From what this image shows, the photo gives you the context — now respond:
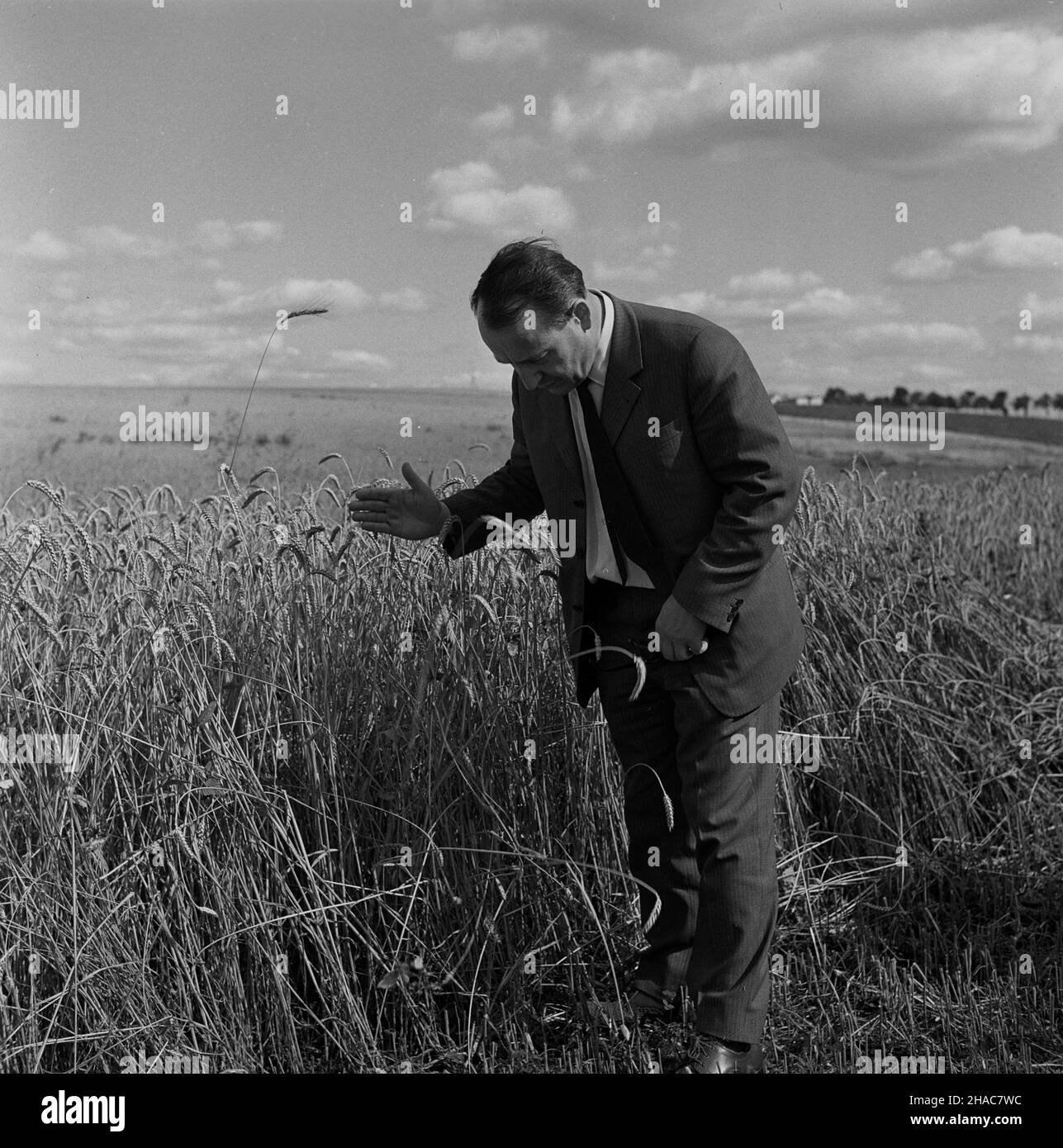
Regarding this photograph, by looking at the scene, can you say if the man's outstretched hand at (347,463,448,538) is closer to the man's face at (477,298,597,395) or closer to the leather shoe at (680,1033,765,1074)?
Answer: the man's face at (477,298,597,395)

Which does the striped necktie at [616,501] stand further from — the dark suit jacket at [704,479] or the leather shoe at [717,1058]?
the leather shoe at [717,1058]

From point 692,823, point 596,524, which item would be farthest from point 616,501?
point 692,823

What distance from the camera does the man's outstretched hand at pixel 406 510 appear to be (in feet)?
8.13

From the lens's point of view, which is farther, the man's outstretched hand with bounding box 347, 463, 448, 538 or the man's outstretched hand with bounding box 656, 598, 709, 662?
the man's outstretched hand with bounding box 347, 463, 448, 538

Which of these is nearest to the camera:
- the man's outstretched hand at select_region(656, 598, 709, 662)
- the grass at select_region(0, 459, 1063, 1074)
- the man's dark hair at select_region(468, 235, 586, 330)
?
the man's dark hair at select_region(468, 235, 586, 330)

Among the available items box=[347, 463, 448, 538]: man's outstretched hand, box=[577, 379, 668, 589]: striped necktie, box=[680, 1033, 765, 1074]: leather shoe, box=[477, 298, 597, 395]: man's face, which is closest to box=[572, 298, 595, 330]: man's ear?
box=[477, 298, 597, 395]: man's face

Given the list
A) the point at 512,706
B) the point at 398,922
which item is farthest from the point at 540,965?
the point at 512,706

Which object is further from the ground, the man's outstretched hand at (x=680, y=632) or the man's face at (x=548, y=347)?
the man's face at (x=548, y=347)

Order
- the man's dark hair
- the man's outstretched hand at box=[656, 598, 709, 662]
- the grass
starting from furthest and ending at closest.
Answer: the grass < the man's outstretched hand at box=[656, 598, 709, 662] < the man's dark hair

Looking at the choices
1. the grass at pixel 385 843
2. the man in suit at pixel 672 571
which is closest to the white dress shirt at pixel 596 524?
the man in suit at pixel 672 571

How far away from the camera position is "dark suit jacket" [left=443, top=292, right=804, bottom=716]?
7.29 ft

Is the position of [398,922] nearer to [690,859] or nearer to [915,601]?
[690,859]

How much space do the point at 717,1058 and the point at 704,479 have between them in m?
1.15

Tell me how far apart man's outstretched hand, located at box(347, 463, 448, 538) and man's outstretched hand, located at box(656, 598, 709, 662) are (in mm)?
529
